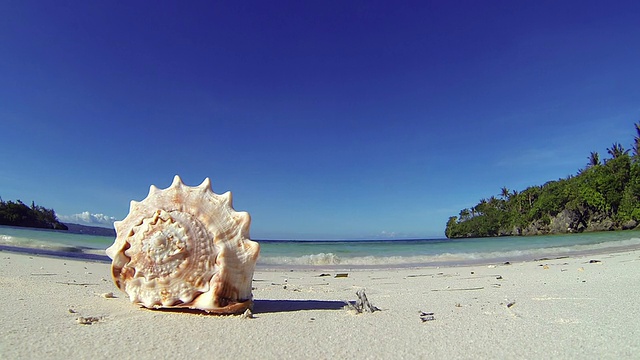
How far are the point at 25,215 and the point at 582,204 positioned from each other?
8026 cm

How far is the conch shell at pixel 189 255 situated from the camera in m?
2.41

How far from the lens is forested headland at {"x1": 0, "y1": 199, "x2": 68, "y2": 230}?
51.1 m

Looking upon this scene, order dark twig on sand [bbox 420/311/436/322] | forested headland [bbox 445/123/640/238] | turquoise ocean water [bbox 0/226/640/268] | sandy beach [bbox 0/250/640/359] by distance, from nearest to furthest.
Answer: sandy beach [bbox 0/250/640/359] → dark twig on sand [bbox 420/311/436/322] → turquoise ocean water [bbox 0/226/640/268] → forested headland [bbox 445/123/640/238]

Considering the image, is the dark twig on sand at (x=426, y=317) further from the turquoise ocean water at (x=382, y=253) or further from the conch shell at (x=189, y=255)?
the turquoise ocean water at (x=382, y=253)

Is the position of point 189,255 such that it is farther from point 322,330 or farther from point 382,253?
point 382,253

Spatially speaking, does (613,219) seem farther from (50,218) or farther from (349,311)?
(50,218)

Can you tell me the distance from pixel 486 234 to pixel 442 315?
74850 millimetres

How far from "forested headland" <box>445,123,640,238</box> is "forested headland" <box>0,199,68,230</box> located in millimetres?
77019

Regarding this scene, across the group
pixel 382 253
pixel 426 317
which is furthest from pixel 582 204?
pixel 426 317

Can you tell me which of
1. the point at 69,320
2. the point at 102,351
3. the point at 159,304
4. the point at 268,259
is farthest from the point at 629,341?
the point at 268,259

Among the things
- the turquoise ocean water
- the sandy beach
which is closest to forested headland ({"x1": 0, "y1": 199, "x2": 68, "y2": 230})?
the turquoise ocean water

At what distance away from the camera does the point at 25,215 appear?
53.8 metres

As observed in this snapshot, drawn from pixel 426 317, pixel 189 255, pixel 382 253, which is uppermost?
pixel 189 255

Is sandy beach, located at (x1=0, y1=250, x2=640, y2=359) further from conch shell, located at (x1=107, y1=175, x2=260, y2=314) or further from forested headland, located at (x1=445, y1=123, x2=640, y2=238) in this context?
forested headland, located at (x1=445, y1=123, x2=640, y2=238)
